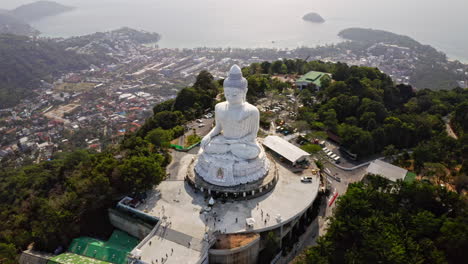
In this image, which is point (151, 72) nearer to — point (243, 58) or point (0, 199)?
point (243, 58)

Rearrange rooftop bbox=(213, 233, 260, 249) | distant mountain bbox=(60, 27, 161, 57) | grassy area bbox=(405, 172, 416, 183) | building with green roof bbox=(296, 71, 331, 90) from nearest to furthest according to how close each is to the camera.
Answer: rooftop bbox=(213, 233, 260, 249)
grassy area bbox=(405, 172, 416, 183)
building with green roof bbox=(296, 71, 331, 90)
distant mountain bbox=(60, 27, 161, 57)

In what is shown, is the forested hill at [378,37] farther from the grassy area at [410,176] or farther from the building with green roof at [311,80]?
the grassy area at [410,176]

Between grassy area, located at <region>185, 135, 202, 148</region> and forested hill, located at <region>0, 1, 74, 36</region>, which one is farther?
forested hill, located at <region>0, 1, 74, 36</region>

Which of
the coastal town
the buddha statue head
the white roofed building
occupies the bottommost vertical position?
the coastal town

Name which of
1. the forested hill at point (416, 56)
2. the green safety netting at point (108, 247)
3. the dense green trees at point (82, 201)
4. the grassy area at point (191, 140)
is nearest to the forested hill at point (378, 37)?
the forested hill at point (416, 56)

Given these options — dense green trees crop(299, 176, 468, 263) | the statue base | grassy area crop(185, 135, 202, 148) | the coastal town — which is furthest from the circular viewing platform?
the coastal town

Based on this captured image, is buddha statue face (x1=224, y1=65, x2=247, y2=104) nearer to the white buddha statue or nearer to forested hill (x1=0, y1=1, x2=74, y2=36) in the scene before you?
the white buddha statue

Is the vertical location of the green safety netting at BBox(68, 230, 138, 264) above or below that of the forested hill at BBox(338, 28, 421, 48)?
below
